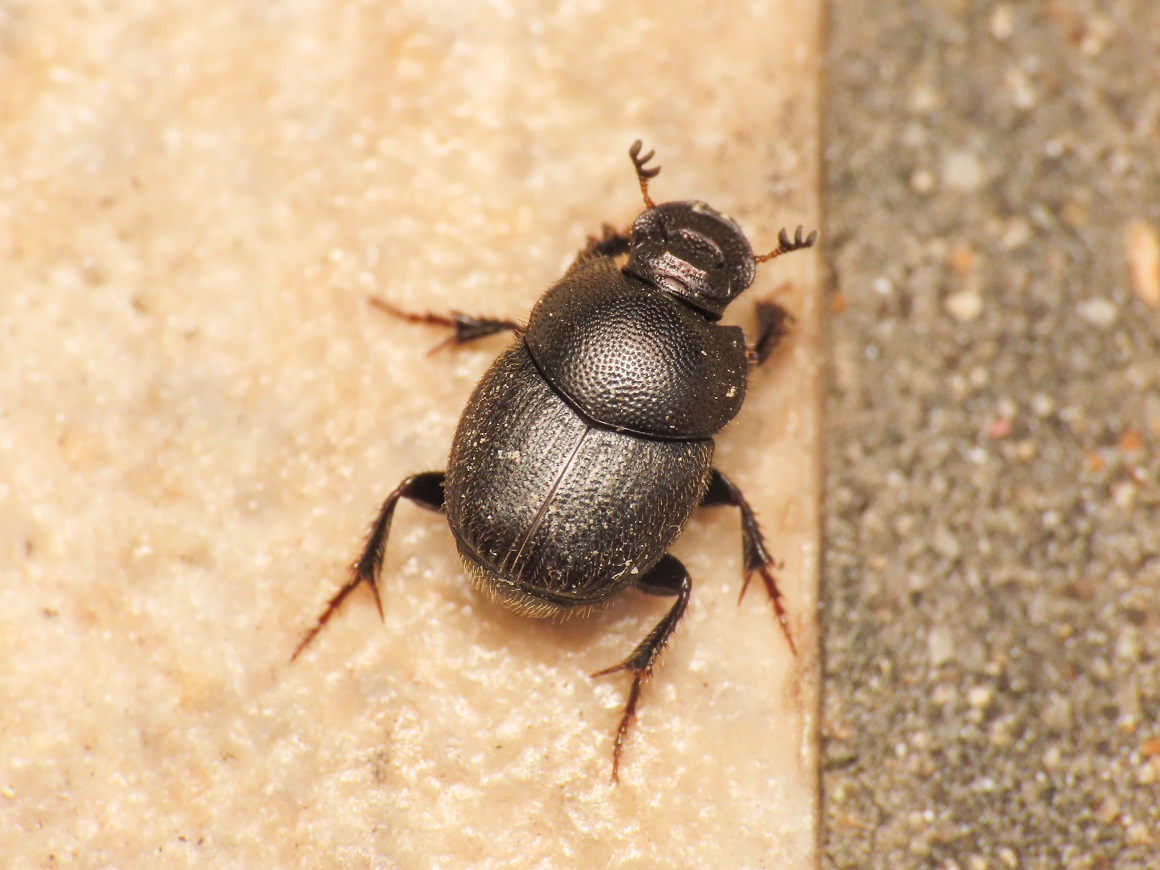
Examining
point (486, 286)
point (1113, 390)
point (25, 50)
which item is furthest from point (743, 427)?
point (25, 50)

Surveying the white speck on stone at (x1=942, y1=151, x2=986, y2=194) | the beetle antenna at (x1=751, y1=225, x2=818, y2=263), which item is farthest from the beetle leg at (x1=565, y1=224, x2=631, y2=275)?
the white speck on stone at (x1=942, y1=151, x2=986, y2=194)

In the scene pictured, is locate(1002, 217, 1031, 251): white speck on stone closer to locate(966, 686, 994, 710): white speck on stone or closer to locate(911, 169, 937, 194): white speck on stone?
locate(911, 169, 937, 194): white speck on stone

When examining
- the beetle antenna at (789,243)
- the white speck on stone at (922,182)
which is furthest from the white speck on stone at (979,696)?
the white speck on stone at (922,182)

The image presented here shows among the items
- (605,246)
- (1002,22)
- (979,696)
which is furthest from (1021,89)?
(979,696)

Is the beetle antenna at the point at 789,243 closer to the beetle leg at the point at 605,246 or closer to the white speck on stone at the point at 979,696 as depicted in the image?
the beetle leg at the point at 605,246

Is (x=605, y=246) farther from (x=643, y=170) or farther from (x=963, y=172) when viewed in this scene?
(x=963, y=172)

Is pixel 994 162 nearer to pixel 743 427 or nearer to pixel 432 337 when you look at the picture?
pixel 743 427
